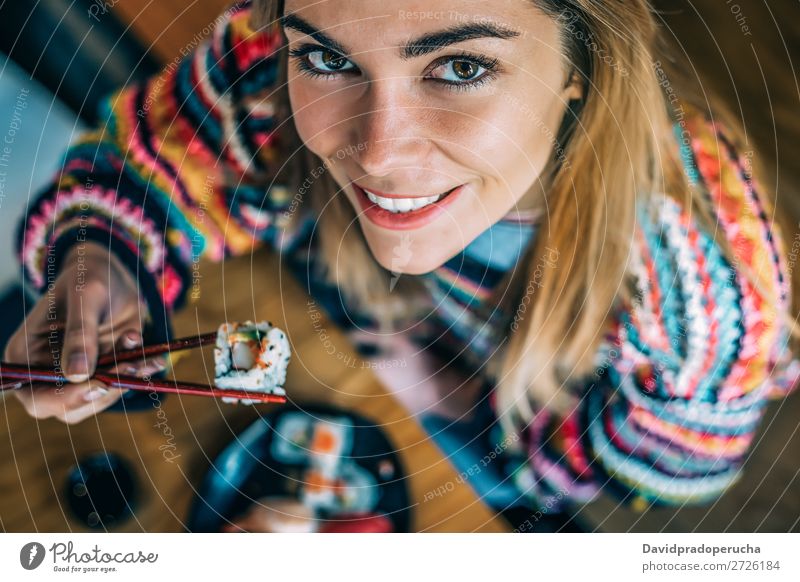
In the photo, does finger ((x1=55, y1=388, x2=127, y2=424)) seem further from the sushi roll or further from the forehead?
A: the forehead

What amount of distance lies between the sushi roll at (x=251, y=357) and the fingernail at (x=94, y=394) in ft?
0.41

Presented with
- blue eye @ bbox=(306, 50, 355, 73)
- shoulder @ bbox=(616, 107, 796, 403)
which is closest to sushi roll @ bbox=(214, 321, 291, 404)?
blue eye @ bbox=(306, 50, 355, 73)

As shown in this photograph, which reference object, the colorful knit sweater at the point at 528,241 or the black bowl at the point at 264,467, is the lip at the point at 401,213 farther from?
the black bowl at the point at 264,467

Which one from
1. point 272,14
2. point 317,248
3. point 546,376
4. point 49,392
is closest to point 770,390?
point 546,376

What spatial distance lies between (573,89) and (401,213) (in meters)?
0.22

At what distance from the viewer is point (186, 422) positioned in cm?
82

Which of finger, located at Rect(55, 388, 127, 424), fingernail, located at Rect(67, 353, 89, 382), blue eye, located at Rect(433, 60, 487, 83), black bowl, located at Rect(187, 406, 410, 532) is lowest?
black bowl, located at Rect(187, 406, 410, 532)

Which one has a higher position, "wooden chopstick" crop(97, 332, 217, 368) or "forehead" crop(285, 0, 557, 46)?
"forehead" crop(285, 0, 557, 46)

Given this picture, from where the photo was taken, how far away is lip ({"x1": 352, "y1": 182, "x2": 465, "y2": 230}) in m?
0.80

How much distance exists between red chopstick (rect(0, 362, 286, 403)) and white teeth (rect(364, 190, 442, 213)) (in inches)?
9.4

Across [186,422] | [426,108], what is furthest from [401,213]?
[186,422]

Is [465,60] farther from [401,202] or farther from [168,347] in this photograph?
[168,347]
